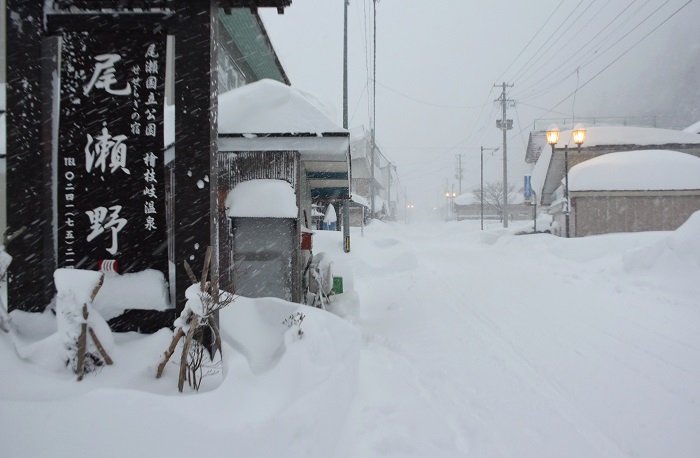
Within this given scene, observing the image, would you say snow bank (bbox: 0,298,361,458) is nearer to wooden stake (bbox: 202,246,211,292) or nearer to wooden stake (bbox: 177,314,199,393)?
wooden stake (bbox: 177,314,199,393)

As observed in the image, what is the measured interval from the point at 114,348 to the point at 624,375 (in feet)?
20.4

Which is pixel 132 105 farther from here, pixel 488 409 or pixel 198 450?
pixel 488 409

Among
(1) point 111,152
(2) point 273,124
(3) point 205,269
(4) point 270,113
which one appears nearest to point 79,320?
(3) point 205,269

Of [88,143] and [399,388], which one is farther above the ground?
[88,143]

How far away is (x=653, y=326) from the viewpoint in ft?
22.8

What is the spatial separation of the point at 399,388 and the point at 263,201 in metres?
3.99

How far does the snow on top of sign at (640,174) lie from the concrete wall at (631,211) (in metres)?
0.44

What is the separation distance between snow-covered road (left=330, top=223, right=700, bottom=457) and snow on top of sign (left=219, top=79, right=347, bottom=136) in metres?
4.05

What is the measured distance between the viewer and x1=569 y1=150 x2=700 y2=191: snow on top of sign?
20.0 m

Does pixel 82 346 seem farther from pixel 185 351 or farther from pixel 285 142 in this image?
pixel 285 142

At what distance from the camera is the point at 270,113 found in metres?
6.95

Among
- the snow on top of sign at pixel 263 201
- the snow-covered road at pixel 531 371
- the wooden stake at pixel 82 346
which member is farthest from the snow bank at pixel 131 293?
the snow on top of sign at pixel 263 201

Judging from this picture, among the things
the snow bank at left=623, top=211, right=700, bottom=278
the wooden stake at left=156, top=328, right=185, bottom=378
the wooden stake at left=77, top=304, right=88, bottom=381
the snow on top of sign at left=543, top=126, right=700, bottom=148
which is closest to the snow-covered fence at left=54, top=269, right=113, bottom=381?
the wooden stake at left=77, top=304, right=88, bottom=381

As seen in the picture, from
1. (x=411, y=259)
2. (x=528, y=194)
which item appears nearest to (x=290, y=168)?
(x=411, y=259)
